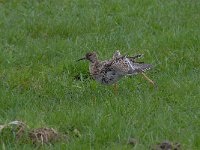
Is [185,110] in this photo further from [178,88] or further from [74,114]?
[74,114]

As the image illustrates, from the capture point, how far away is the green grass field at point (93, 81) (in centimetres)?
735

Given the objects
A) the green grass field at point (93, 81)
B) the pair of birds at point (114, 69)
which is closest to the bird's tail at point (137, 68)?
the pair of birds at point (114, 69)

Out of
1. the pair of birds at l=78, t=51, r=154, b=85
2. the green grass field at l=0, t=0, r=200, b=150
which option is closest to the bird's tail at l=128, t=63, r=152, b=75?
the pair of birds at l=78, t=51, r=154, b=85

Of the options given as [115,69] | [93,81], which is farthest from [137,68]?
[93,81]

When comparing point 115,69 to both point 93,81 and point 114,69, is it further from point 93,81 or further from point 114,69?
point 93,81

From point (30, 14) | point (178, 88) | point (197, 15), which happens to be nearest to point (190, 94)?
point (178, 88)

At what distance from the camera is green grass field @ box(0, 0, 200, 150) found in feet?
24.1

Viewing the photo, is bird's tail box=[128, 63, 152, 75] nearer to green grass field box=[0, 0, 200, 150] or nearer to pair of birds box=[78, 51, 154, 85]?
pair of birds box=[78, 51, 154, 85]

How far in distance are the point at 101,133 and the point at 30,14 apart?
6089mm

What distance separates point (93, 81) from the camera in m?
9.40

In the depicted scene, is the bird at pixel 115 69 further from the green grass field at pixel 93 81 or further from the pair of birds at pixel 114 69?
the green grass field at pixel 93 81

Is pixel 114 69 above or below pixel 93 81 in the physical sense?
above

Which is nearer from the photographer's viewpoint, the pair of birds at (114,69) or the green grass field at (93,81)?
the green grass field at (93,81)

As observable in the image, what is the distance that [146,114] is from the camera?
7820 millimetres
